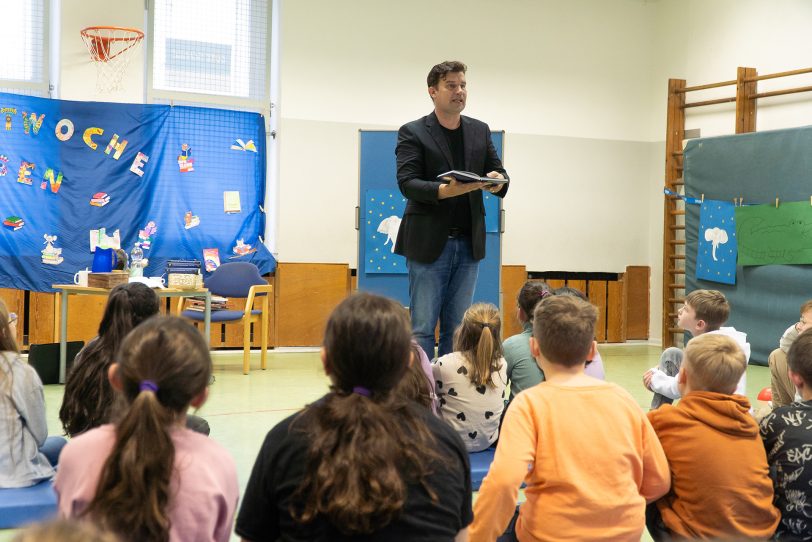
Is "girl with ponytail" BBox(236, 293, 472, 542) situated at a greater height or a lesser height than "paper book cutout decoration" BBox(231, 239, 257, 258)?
lesser

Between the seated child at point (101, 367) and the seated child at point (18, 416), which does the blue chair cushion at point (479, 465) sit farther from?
the seated child at point (18, 416)

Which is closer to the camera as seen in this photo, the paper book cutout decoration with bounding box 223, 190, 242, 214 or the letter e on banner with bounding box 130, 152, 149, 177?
the letter e on banner with bounding box 130, 152, 149, 177

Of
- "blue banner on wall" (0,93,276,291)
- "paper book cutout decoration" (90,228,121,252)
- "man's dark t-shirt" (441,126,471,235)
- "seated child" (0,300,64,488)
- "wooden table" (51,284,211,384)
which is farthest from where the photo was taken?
"paper book cutout decoration" (90,228,121,252)

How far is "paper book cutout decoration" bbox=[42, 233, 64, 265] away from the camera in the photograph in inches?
254

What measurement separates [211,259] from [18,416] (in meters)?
4.55

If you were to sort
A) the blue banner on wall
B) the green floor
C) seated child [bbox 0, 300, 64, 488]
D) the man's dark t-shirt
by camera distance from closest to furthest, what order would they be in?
seated child [bbox 0, 300, 64, 488] → the man's dark t-shirt → the green floor → the blue banner on wall

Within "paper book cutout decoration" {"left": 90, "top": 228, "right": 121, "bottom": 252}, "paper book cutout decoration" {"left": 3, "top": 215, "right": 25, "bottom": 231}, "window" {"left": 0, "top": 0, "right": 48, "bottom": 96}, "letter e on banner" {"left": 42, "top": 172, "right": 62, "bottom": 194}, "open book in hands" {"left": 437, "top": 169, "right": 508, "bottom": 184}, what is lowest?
"paper book cutout decoration" {"left": 90, "top": 228, "right": 121, "bottom": 252}

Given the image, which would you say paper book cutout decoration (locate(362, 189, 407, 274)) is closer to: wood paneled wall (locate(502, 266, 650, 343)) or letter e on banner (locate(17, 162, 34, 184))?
wood paneled wall (locate(502, 266, 650, 343))

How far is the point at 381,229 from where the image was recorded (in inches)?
265

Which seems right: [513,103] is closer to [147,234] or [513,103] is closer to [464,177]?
[147,234]

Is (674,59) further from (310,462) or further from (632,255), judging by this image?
(310,462)

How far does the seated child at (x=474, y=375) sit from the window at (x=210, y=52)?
4703 mm

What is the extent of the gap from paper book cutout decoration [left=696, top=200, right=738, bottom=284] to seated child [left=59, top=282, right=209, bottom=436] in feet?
19.3

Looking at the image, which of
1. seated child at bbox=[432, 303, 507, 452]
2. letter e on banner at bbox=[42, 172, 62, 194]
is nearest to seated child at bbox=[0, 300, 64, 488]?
seated child at bbox=[432, 303, 507, 452]
